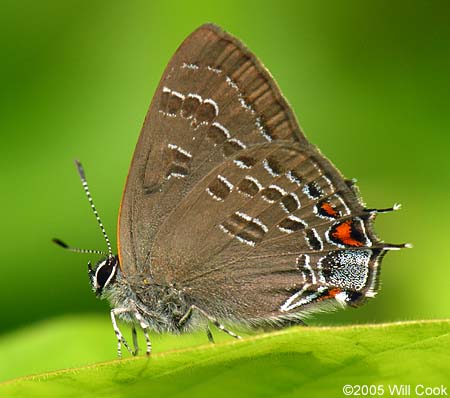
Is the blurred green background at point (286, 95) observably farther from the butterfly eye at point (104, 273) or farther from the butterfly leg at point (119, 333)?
the butterfly leg at point (119, 333)

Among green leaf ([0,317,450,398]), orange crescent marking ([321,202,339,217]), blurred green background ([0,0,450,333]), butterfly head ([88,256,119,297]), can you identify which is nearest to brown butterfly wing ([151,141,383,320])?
orange crescent marking ([321,202,339,217])

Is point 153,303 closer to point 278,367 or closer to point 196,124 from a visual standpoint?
point 196,124

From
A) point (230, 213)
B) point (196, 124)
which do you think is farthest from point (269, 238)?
point (196, 124)

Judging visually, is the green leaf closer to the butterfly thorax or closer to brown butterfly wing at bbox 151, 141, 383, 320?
brown butterfly wing at bbox 151, 141, 383, 320

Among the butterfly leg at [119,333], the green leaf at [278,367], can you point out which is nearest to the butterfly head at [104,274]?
the butterfly leg at [119,333]

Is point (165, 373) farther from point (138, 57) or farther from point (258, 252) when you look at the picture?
point (138, 57)

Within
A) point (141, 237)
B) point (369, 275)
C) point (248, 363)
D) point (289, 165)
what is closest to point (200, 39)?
point (289, 165)

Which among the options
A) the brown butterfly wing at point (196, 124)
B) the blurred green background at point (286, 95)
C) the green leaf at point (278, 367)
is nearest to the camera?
the green leaf at point (278, 367)
